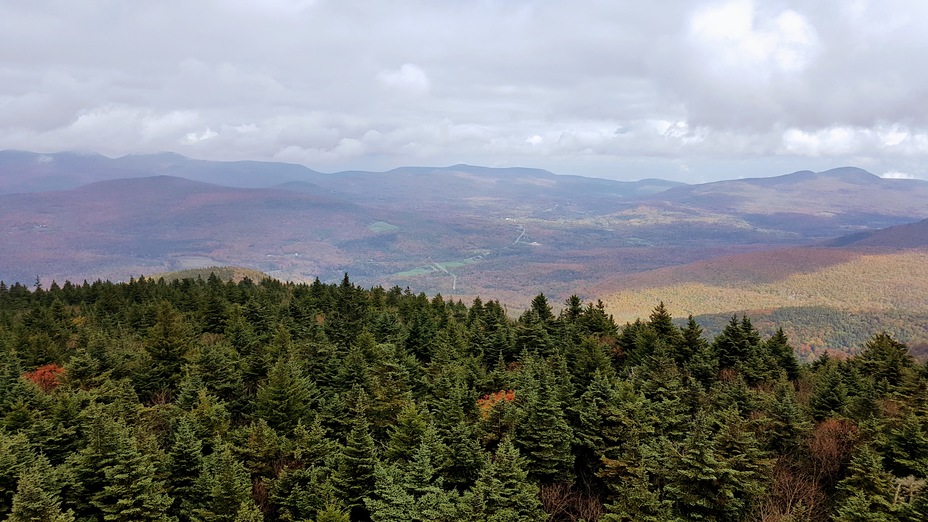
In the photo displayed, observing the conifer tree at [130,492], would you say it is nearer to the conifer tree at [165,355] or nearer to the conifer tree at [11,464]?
the conifer tree at [11,464]

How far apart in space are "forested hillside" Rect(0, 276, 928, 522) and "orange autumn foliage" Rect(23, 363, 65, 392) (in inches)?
14.6

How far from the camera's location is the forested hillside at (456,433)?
70.1ft

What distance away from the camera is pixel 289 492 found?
81.9 feet

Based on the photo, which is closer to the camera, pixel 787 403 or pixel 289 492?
pixel 289 492

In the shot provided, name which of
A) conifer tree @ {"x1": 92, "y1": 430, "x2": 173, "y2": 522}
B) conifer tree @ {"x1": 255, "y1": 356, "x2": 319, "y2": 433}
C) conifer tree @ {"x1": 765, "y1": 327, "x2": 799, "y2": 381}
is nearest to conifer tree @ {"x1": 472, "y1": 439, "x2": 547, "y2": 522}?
conifer tree @ {"x1": 92, "y1": 430, "x2": 173, "y2": 522}

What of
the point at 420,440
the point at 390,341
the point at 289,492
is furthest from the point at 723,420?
the point at 390,341

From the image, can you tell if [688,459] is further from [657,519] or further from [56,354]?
[56,354]

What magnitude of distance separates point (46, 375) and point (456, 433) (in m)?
39.8

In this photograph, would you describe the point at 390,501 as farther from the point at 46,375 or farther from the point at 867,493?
the point at 46,375

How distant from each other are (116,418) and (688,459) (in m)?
31.5

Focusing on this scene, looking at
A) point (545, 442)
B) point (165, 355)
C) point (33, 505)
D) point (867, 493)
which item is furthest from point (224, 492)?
point (867, 493)

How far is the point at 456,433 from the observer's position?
26.5 metres

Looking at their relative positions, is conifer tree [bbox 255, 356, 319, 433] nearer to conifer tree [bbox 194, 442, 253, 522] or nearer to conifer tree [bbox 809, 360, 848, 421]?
conifer tree [bbox 194, 442, 253, 522]

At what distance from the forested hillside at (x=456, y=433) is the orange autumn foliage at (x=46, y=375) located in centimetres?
37
